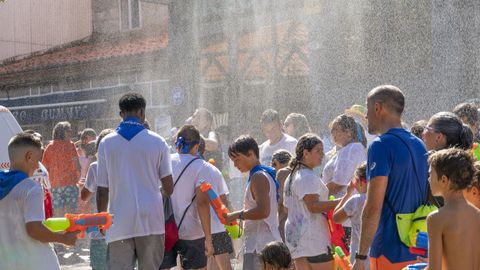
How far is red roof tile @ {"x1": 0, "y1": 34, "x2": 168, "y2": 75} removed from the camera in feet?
89.7

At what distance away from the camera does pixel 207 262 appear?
9.36 metres

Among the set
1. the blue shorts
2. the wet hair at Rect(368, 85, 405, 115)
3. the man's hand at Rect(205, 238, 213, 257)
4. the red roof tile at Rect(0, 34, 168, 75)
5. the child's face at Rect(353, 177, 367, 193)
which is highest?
the red roof tile at Rect(0, 34, 168, 75)

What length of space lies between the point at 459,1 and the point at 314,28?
3.10m

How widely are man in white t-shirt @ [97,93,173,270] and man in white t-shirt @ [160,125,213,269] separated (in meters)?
0.72

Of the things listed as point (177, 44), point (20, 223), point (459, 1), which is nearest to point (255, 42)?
point (177, 44)

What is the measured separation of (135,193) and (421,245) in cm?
300

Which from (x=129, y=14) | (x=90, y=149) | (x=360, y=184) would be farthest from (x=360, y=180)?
(x=129, y=14)

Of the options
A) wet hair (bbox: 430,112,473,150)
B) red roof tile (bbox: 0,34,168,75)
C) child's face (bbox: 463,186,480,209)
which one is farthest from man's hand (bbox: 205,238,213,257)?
red roof tile (bbox: 0,34,168,75)

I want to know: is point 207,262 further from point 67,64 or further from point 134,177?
point 67,64

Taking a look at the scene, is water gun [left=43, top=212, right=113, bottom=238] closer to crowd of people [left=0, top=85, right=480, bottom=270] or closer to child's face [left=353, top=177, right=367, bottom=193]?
crowd of people [left=0, top=85, right=480, bottom=270]

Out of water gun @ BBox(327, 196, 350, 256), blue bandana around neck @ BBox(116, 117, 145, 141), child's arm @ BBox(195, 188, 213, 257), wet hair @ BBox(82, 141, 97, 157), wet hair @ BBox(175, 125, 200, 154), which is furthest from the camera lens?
wet hair @ BBox(82, 141, 97, 157)

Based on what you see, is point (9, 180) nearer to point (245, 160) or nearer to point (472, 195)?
point (245, 160)

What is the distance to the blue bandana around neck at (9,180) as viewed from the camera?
6.25m

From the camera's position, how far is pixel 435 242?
4848 mm
